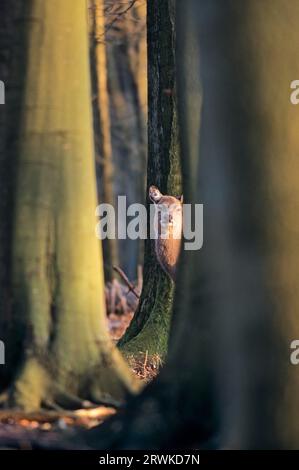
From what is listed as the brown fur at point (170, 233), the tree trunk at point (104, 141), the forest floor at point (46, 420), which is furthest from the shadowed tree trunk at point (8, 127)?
the tree trunk at point (104, 141)

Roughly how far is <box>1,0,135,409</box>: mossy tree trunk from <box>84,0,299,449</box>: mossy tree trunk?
40.7 inches

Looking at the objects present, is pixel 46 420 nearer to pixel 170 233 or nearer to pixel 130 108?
pixel 170 233

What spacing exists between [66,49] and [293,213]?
206cm

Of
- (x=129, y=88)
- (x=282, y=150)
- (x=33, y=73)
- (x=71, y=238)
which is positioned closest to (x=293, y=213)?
(x=282, y=150)

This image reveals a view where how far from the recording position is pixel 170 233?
9.93m

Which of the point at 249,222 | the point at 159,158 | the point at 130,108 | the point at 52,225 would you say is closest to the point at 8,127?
the point at 52,225

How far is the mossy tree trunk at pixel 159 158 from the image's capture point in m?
10.4

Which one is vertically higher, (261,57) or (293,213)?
(261,57)

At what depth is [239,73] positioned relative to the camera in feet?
20.2

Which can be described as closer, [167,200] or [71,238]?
[71,238]

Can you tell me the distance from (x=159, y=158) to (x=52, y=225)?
3741mm

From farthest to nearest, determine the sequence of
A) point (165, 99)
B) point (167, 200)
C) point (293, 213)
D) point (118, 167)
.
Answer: point (118, 167), point (165, 99), point (167, 200), point (293, 213)

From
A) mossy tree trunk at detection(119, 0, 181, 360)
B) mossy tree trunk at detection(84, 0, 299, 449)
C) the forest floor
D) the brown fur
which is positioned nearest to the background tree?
mossy tree trunk at detection(119, 0, 181, 360)

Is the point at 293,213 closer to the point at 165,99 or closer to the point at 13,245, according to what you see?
the point at 13,245
